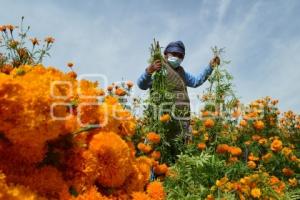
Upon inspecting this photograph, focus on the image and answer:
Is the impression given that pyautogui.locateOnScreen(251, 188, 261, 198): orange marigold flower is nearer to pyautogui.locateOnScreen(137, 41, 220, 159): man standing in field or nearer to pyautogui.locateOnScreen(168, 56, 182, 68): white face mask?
pyautogui.locateOnScreen(137, 41, 220, 159): man standing in field

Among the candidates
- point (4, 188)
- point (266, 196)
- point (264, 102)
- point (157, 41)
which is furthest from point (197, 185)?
point (264, 102)

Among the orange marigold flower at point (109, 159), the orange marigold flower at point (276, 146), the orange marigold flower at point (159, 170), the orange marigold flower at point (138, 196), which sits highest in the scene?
the orange marigold flower at point (109, 159)

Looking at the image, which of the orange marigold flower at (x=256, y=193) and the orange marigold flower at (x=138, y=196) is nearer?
the orange marigold flower at (x=138, y=196)

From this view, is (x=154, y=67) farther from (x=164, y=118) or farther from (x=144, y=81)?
(x=164, y=118)

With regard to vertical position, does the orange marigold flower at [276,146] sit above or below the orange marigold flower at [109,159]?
below

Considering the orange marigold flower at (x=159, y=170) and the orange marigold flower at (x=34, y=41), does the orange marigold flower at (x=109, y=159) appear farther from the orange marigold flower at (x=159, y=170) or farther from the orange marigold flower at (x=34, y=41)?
the orange marigold flower at (x=34, y=41)

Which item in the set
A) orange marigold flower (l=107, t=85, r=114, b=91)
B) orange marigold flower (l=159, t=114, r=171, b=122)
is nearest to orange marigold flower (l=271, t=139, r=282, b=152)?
orange marigold flower (l=159, t=114, r=171, b=122)

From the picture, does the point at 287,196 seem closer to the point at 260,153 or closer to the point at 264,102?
the point at 260,153

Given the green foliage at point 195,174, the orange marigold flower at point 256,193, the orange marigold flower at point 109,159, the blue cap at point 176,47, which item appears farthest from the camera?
the blue cap at point 176,47

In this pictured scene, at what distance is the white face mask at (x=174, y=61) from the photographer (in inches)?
219

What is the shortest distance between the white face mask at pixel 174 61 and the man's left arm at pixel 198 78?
0.23 m

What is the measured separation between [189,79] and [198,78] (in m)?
0.15

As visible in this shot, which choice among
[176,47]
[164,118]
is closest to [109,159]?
[164,118]

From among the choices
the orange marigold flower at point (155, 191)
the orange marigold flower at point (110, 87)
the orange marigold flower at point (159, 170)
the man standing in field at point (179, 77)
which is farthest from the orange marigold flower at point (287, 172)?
the orange marigold flower at point (155, 191)
